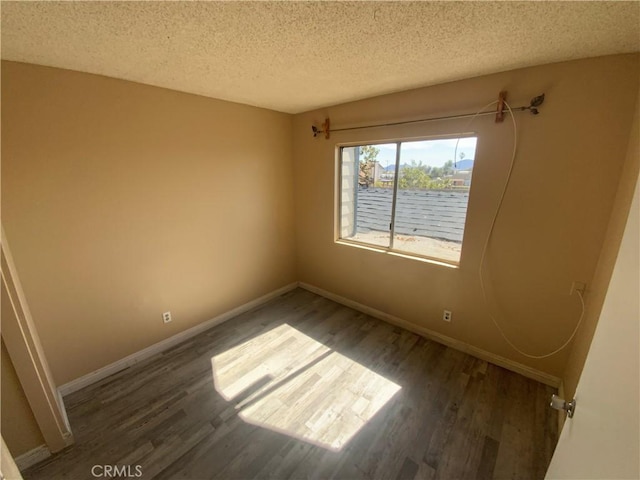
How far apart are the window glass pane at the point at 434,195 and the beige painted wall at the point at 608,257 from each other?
845mm

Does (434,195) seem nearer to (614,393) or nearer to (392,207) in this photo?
(392,207)

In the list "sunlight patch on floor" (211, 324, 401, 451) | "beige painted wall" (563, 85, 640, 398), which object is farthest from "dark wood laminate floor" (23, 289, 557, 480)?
"beige painted wall" (563, 85, 640, 398)

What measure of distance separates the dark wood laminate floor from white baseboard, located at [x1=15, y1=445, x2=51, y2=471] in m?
0.04

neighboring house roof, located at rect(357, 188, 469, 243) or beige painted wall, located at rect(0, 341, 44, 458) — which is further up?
neighboring house roof, located at rect(357, 188, 469, 243)

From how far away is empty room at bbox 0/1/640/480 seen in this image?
1250mm

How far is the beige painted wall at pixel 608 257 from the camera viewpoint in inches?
55.4

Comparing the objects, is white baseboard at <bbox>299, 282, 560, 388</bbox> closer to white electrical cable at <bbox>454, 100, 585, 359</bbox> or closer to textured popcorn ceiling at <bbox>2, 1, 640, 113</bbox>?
white electrical cable at <bbox>454, 100, 585, 359</bbox>

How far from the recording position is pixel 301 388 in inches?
79.0

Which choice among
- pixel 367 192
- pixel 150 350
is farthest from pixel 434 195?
pixel 150 350

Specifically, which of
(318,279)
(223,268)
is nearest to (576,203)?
(318,279)

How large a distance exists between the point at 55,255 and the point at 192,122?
1.49m

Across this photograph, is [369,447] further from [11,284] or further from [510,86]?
[510,86]

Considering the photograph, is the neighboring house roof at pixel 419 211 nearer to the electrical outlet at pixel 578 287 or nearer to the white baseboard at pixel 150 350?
the electrical outlet at pixel 578 287

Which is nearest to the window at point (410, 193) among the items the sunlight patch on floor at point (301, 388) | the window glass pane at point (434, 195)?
the window glass pane at point (434, 195)
